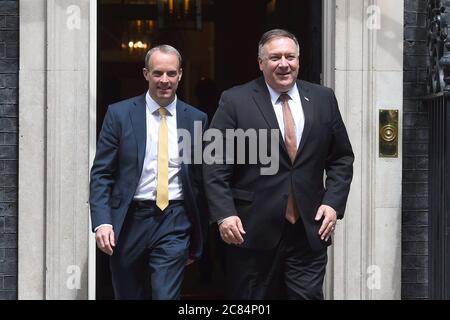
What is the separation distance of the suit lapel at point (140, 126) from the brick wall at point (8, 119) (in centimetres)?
143

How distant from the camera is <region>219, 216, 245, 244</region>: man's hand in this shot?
4.77m

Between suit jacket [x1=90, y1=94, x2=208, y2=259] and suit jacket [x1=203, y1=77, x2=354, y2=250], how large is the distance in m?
0.21

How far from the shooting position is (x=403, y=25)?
251 inches

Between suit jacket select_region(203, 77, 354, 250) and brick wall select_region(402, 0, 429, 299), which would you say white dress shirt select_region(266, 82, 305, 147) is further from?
brick wall select_region(402, 0, 429, 299)

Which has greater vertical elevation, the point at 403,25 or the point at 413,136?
the point at 403,25

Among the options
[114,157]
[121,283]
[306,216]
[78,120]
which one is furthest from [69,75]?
[306,216]

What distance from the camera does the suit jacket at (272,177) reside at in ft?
16.0

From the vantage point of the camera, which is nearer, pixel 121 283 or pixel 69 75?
pixel 121 283

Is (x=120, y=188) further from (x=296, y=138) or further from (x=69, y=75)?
(x=69, y=75)
